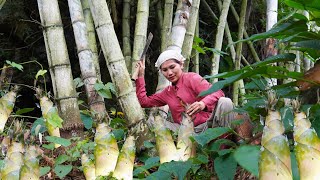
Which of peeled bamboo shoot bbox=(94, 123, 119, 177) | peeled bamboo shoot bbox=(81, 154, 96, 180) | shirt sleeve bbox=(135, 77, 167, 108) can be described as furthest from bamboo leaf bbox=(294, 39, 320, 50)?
shirt sleeve bbox=(135, 77, 167, 108)

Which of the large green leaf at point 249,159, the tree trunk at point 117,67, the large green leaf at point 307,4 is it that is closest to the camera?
the large green leaf at point 249,159

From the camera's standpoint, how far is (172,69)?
7.70 ft

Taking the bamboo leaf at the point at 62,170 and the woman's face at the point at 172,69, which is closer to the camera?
the bamboo leaf at the point at 62,170

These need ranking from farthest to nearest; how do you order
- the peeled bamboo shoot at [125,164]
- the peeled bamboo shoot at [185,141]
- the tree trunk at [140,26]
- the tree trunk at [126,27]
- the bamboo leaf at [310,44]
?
the tree trunk at [126,27] < the tree trunk at [140,26] < the peeled bamboo shoot at [185,141] < the peeled bamboo shoot at [125,164] < the bamboo leaf at [310,44]

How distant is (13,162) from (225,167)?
57 centimetres

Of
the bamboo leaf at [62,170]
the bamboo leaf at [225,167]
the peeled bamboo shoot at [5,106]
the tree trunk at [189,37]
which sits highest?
the tree trunk at [189,37]

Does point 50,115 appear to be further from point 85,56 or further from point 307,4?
point 307,4

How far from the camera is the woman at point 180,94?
82.4 inches

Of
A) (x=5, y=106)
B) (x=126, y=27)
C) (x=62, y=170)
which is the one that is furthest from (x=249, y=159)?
(x=126, y=27)

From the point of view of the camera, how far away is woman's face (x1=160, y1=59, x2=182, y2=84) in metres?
2.34

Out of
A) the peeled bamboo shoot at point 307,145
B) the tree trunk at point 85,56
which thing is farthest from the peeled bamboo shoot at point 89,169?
the tree trunk at point 85,56

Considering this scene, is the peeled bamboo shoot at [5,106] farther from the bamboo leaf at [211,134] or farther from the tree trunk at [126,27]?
the tree trunk at [126,27]

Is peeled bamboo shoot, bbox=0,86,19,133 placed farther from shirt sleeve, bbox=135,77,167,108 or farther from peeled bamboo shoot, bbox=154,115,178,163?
peeled bamboo shoot, bbox=154,115,178,163

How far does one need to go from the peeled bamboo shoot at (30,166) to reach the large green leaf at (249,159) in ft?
2.10
